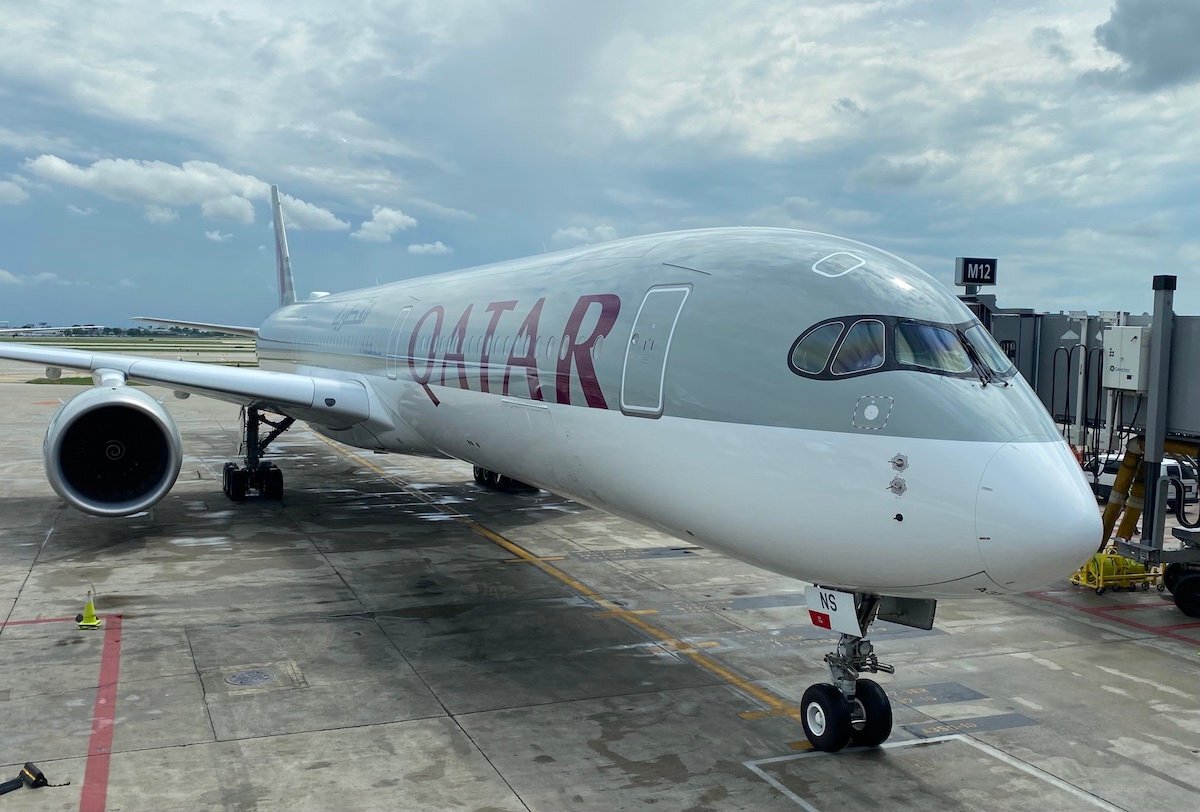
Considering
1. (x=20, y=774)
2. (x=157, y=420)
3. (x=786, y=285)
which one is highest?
(x=786, y=285)

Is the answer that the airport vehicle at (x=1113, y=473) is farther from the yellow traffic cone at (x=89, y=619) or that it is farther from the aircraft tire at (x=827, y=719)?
the yellow traffic cone at (x=89, y=619)

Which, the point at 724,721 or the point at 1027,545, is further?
the point at 724,721

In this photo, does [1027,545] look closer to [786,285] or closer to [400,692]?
[786,285]

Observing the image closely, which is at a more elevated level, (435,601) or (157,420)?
(157,420)

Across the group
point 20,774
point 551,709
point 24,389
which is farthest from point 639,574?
point 24,389

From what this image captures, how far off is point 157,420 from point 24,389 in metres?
41.7

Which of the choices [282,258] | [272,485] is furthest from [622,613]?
[282,258]

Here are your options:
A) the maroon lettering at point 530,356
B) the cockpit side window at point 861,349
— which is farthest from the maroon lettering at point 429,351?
the cockpit side window at point 861,349

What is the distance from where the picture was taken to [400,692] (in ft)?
27.8

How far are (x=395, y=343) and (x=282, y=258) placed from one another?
53.1 feet

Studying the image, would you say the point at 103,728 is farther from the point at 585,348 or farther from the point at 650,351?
the point at 650,351

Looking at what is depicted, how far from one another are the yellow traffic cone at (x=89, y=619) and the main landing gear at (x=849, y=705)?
7376mm

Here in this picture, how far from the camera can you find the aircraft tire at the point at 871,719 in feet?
24.0

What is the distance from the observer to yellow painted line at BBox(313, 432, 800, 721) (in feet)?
27.5
